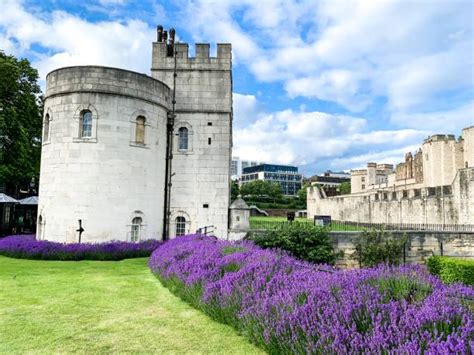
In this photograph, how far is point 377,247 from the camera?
15227mm

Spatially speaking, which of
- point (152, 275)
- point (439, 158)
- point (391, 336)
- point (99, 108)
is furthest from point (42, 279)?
point (439, 158)

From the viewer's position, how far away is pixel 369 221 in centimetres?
3159

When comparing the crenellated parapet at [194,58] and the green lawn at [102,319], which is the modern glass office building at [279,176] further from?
the green lawn at [102,319]

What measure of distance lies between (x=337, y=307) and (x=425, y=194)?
845 inches

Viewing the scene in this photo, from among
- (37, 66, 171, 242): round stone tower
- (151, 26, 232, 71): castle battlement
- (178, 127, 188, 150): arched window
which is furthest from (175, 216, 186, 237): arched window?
(151, 26, 232, 71): castle battlement

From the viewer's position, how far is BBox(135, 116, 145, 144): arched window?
54.6ft

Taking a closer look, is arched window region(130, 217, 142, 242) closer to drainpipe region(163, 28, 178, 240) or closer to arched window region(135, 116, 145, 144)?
drainpipe region(163, 28, 178, 240)

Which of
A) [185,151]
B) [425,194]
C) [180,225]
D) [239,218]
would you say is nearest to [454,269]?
[239,218]

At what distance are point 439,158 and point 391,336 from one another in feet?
139

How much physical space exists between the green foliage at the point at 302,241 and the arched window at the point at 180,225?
4.60m

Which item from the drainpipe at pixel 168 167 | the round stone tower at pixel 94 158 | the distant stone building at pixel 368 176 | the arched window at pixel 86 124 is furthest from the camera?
the distant stone building at pixel 368 176

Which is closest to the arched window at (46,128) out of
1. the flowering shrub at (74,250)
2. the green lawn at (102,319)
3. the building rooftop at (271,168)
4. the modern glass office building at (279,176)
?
the flowering shrub at (74,250)

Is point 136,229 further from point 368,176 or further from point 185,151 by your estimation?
point 368,176

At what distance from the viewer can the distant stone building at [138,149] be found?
15539mm
